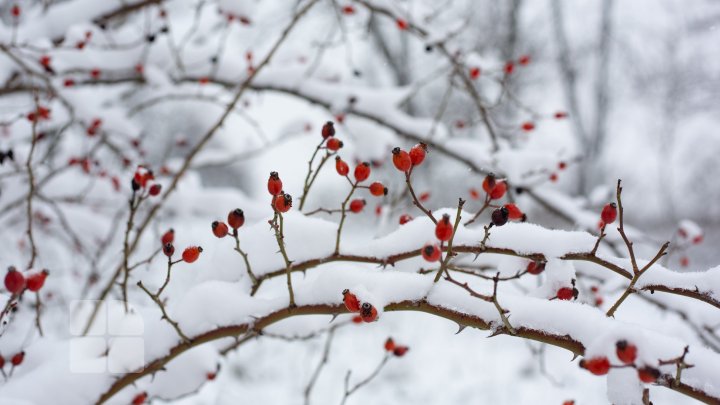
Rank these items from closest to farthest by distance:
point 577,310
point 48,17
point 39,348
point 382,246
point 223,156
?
point 577,310 → point 382,246 → point 39,348 → point 48,17 → point 223,156

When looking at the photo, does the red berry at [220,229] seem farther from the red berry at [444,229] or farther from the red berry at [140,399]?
the red berry at [140,399]

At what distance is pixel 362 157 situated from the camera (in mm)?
3238

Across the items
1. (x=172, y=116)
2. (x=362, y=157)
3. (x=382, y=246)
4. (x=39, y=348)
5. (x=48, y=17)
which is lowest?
(x=39, y=348)

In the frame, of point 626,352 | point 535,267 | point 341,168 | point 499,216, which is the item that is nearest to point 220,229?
point 341,168

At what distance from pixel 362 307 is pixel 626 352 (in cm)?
41

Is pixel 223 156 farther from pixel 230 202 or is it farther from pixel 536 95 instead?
pixel 536 95

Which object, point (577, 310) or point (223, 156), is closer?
point (577, 310)

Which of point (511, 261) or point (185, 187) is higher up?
point (185, 187)

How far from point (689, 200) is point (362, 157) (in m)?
16.3

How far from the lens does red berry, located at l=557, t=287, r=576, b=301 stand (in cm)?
103

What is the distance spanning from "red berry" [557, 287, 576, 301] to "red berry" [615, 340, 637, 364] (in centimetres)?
32

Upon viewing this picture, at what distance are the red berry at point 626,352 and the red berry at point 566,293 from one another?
319mm

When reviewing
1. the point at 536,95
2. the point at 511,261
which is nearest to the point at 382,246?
the point at 511,261

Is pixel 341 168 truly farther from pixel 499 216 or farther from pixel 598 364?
pixel 598 364
